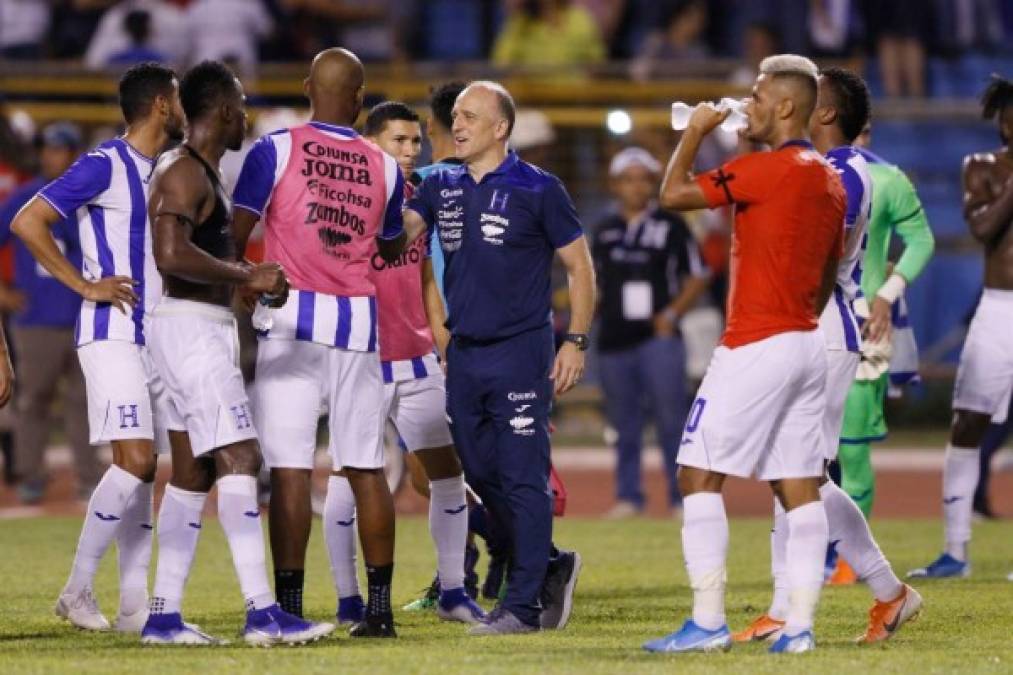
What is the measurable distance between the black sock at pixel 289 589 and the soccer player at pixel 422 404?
95 centimetres

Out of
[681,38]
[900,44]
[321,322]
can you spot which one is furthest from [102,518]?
[900,44]

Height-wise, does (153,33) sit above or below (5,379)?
above

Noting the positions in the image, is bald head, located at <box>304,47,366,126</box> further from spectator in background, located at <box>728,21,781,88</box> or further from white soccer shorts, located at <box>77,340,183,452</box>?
spectator in background, located at <box>728,21,781,88</box>

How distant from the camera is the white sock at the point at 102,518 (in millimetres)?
9227

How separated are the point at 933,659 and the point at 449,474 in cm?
269

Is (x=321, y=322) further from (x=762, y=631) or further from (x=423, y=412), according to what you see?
(x=762, y=631)

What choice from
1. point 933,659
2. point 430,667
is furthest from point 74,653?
point 933,659

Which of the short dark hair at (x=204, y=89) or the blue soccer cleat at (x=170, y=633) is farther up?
the short dark hair at (x=204, y=89)

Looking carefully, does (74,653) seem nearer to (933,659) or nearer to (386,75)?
(933,659)

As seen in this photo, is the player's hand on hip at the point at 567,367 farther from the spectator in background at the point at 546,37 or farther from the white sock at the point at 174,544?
the spectator in background at the point at 546,37

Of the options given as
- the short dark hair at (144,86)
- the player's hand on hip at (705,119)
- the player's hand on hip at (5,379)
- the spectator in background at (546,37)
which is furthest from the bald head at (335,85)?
the spectator in background at (546,37)

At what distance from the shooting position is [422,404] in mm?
9859

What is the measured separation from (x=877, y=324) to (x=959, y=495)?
163 cm

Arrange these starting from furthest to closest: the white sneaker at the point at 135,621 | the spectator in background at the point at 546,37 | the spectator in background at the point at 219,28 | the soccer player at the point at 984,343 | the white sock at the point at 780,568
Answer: the spectator in background at the point at 219,28
the spectator in background at the point at 546,37
the soccer player at the point at 984,343
the white sneaker at the point at 135,621
the white sock at the point at 780,568
